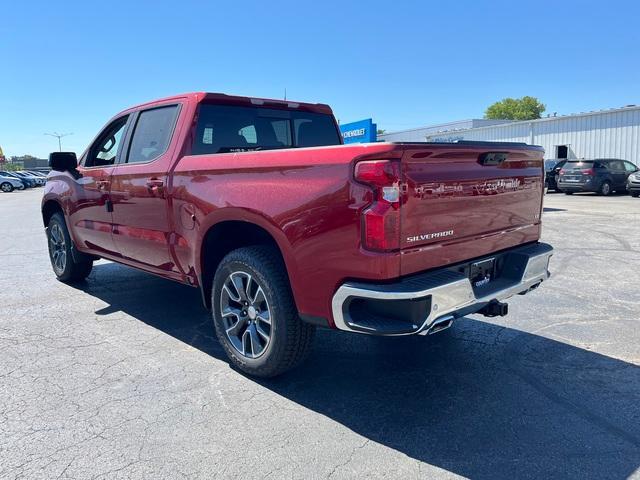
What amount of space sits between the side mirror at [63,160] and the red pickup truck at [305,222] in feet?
2.37

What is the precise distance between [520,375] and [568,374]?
0.35 metres

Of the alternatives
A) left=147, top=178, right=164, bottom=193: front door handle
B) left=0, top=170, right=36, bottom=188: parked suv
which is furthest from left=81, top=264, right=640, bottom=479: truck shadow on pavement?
left=0, top=170, right=36, bottom=188: parked suv

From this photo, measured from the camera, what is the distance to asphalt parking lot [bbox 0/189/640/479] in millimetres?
2660

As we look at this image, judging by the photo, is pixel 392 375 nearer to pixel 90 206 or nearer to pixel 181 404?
pixel 181 404

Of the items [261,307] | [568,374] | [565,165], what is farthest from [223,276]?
[565,165]

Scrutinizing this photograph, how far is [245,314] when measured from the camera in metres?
3.62

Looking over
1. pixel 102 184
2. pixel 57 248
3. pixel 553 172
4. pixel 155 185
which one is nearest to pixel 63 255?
pixel 57 248

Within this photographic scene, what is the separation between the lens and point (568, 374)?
12.1ft

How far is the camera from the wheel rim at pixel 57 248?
6.36 meters

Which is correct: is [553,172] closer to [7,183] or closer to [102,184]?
[102,184]

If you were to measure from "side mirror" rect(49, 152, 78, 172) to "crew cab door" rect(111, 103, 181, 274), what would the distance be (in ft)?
3.31

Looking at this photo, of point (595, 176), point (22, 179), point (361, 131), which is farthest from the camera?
point (22, 179)

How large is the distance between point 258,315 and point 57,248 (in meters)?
4.30

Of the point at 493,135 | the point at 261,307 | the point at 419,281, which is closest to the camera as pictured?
the point at 419,281
